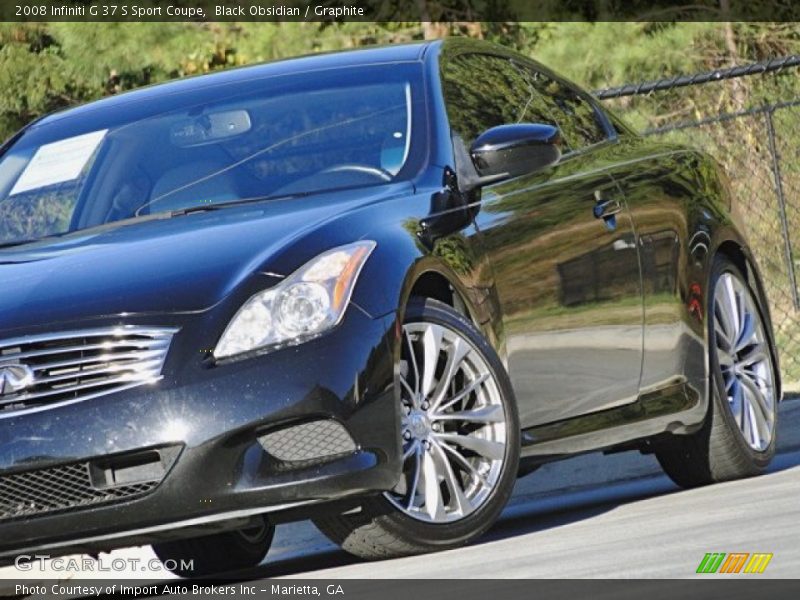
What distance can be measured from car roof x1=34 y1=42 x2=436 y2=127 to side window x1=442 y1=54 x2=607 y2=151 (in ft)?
0.62

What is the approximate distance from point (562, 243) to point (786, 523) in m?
1.43

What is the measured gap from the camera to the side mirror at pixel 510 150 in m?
6.75

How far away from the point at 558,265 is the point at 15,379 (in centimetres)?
197

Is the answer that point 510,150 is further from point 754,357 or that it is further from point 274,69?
point 754,357

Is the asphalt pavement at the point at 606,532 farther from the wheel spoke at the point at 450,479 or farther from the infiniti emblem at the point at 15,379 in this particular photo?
the infiniti emblem at the point at 15,379

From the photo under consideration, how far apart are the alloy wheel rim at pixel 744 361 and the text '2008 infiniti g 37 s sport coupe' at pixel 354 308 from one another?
1 cm

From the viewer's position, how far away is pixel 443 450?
20.5 feet

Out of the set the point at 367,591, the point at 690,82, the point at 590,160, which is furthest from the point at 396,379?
the point at 690,82

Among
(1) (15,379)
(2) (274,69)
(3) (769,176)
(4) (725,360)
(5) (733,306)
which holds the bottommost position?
(3) (769,176)

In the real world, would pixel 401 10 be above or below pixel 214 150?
below

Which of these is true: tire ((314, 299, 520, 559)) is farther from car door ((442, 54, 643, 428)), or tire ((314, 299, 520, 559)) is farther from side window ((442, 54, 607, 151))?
side window ((442, 54, 607, 151))

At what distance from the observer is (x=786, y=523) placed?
19.5ft

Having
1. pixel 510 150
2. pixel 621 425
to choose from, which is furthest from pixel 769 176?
pixel 510 150

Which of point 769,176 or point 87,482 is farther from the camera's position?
point 769,176
